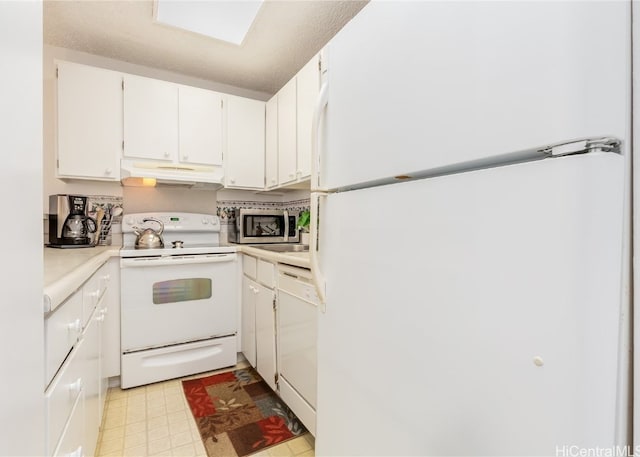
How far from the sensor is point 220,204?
9.59 ft

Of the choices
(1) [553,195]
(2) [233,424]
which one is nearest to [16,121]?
(1) [553,195]

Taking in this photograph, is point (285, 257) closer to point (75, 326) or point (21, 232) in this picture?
point (75, 326)

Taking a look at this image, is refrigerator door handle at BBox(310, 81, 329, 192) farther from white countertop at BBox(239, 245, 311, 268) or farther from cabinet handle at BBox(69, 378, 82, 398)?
cabinet handle at BBox(69, 378, 82, 398)

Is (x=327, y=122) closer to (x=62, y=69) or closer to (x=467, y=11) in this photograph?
(x=467, y=11)

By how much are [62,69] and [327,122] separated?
85.8 inches

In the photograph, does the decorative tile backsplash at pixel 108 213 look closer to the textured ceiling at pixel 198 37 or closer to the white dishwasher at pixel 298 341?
the textured ceiling at pixel 198 37

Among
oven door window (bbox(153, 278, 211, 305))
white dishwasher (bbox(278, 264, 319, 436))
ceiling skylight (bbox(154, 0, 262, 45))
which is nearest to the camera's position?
white dishwasher (bbox(278, 264, 319, 436))

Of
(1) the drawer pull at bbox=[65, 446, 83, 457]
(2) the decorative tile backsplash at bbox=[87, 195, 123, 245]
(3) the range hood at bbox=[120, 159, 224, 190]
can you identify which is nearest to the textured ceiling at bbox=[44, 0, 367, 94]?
(3) the range hood at bbox=[120, 159, 224, 190]

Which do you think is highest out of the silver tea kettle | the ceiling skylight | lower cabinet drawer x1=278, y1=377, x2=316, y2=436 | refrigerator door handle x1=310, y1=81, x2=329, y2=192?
the ceiling skylight

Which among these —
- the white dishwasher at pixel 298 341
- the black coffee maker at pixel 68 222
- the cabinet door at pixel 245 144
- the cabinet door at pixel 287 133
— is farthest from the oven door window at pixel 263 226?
the black coffee maker at pixel 68 222

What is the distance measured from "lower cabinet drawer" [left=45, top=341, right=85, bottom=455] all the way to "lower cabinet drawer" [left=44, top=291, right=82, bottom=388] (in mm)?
29

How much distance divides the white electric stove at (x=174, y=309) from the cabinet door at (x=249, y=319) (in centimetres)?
7

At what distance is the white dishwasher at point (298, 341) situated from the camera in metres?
1.45

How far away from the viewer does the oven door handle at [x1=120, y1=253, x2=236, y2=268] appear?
79.4 inches
